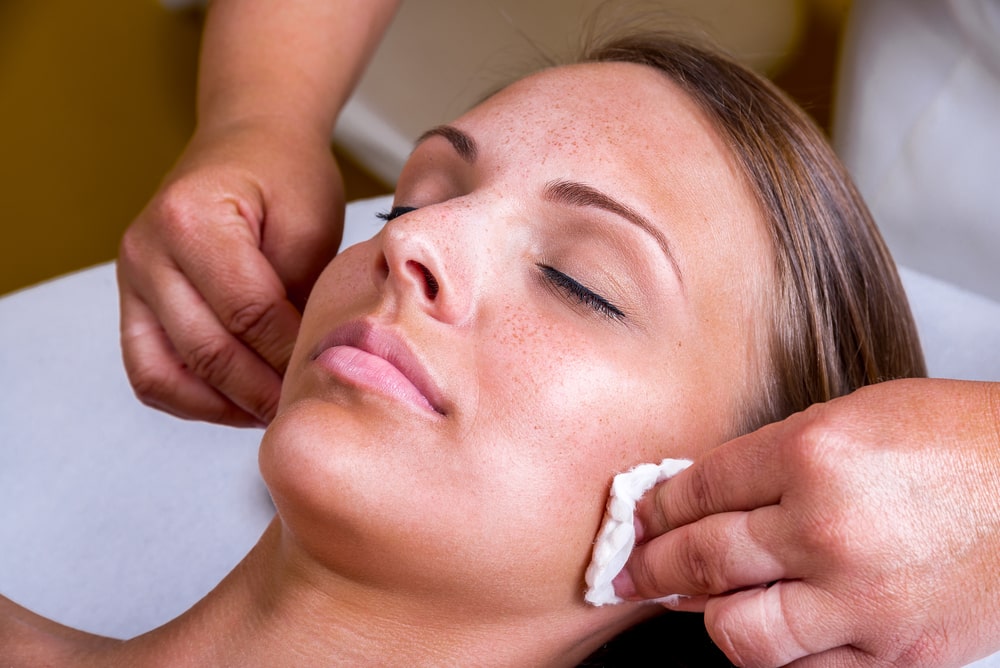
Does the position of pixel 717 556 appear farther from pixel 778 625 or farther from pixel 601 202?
pixel 601 202

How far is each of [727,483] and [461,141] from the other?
479 millimetres

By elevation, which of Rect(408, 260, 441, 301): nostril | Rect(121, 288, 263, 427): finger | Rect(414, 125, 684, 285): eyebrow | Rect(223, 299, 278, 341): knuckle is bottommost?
Rect(121, 288, 263, 427): finger

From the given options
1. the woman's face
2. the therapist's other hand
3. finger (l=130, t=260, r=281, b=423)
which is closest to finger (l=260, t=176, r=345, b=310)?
the therapist's other hand

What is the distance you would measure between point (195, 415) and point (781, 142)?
2.67ft

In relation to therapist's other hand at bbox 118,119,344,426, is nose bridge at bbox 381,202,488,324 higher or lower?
higher

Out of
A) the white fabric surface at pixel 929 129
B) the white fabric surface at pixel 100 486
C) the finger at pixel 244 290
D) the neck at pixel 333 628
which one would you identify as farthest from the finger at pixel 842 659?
the white fabric surface at pixel 929 129

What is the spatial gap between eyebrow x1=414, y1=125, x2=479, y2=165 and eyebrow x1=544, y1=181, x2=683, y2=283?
0.12 m

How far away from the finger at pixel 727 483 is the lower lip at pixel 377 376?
23 cm

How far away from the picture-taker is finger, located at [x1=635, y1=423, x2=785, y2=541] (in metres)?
0.82

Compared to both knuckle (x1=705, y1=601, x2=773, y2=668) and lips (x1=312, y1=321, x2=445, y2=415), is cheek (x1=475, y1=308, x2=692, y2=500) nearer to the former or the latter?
lips (x1=312, y1=321, x2=445, y2=415)

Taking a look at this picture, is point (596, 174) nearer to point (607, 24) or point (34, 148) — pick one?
point (607, 24)

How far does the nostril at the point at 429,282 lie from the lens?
93cm

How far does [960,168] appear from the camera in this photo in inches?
67.4

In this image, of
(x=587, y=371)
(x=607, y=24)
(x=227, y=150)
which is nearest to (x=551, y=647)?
(x=587, y=371)
